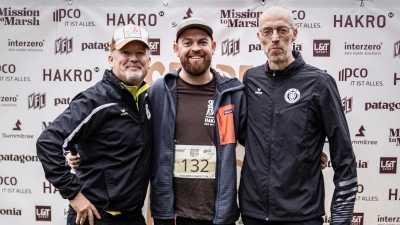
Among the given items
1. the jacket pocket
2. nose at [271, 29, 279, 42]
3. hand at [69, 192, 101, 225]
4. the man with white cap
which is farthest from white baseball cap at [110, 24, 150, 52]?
hand at [69, 192, 101, 225]

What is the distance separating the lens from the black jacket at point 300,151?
2.05 meters

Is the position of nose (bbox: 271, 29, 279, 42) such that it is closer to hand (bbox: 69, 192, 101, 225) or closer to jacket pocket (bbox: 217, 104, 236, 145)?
jacket pocket (bbox: 217, 104, 236, 145)

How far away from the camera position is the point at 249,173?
7.20 feet

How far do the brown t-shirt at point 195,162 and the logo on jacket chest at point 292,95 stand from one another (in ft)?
1.36

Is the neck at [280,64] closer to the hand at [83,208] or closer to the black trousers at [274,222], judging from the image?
the black trousers at [274,222]

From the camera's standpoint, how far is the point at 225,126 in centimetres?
220

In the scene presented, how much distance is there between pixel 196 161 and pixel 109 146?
0.47 metres

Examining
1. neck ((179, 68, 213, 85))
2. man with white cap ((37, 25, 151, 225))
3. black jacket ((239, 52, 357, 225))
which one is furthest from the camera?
neck ((179, 68, 213, 85))

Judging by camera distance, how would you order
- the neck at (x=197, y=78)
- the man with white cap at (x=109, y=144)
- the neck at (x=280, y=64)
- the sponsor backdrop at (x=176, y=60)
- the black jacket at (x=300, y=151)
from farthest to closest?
the sponsor backdrop at (x=176, y=60)
the neck at (x=197, y=78)
the neck at (x=280, y=64)
the black jacket at (x=300, y=151)
the man with white cap at (x=109, y=144)

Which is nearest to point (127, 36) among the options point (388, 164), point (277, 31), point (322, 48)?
point (277, 31)

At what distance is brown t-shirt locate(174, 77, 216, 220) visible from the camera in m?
2.18

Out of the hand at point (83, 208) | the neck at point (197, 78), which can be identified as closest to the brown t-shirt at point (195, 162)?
the neck at point (197, 78)

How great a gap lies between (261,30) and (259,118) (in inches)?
18.8

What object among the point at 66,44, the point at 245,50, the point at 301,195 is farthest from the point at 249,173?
the point at 66,44
